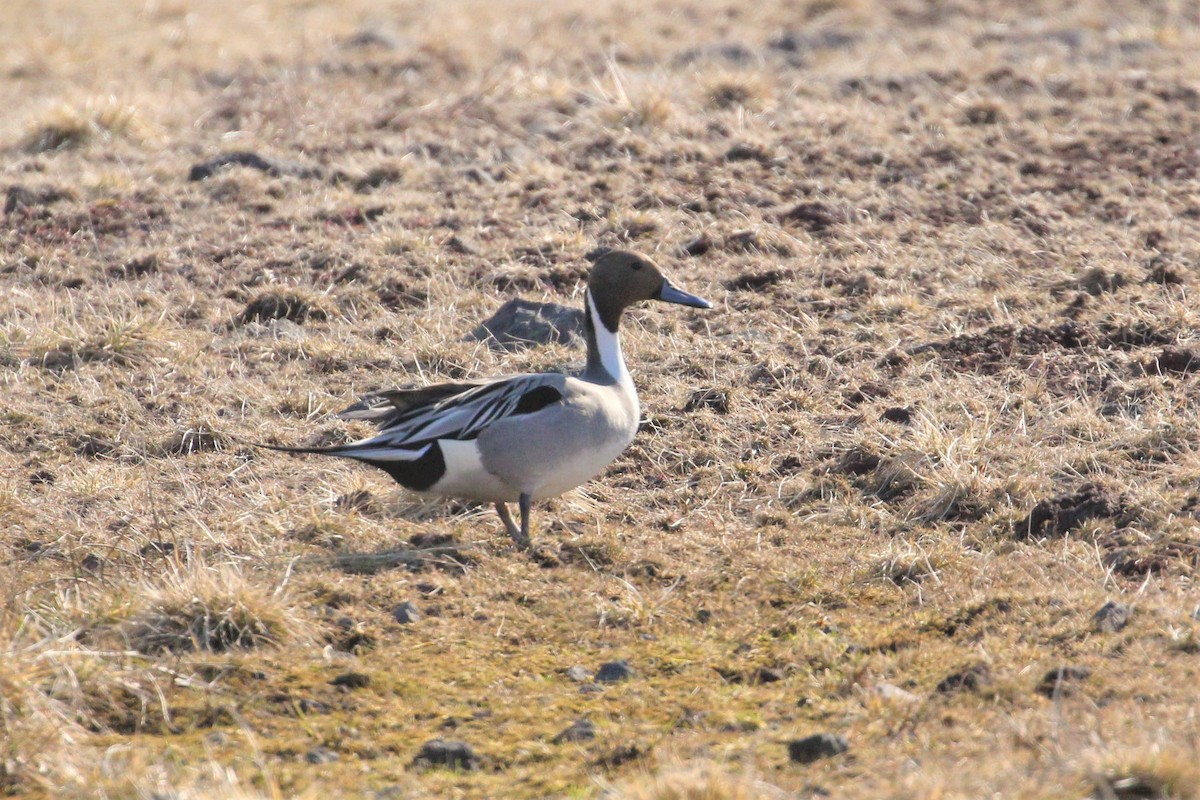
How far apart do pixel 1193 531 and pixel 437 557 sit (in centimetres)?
225

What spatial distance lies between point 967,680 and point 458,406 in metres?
1.84

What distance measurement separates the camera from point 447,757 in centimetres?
358

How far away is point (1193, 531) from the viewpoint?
4512 mm

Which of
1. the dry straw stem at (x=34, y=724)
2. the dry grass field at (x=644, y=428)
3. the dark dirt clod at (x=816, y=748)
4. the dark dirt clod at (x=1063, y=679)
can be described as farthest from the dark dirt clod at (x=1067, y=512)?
the dry straw stem at (x=34, y=724)

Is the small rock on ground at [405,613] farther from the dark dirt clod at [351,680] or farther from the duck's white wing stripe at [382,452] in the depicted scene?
the duck's white wing stripe at [382,452]

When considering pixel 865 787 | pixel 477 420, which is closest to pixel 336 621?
pixel 477 420

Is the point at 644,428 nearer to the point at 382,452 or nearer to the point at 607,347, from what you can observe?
the point at 607,347

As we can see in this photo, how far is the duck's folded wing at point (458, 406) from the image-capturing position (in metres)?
4.73

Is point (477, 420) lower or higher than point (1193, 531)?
higher

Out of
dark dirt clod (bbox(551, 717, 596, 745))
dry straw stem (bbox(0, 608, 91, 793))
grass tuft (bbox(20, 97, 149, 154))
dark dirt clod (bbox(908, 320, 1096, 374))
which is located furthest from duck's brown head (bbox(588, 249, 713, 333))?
grass tuft (bbox(20, 97, 149, 154))

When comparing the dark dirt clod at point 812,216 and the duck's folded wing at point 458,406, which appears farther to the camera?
the dark dirt clod at point 812,216

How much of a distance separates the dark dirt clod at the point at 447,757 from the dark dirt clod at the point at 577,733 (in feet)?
0.68

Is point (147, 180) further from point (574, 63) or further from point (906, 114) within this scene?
point (906, 114)

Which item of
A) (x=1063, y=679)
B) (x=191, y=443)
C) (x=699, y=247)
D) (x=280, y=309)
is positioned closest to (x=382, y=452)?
(x=191, y=443)
